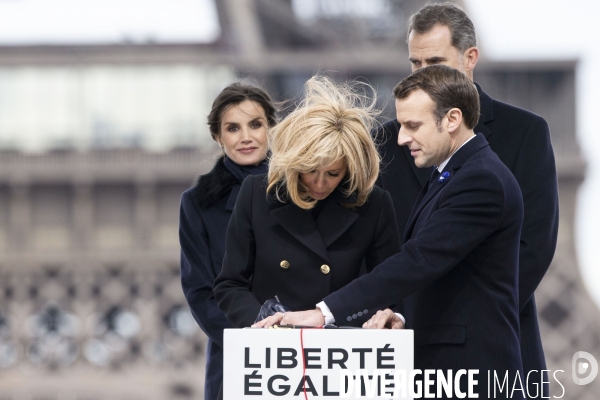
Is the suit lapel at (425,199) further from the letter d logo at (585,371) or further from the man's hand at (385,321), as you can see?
the letter d logo at (585,371)

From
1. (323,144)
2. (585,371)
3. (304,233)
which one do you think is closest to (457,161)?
(323,144)

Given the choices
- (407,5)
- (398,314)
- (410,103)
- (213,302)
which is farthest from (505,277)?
(407,5)

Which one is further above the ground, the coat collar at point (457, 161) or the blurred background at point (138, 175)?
the blurred background at point (138, 175)

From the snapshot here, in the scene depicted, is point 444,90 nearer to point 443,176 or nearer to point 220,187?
point 443,176

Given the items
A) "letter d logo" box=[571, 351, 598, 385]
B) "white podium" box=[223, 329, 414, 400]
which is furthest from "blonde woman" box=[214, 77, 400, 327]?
"letter d logo" box=[571, 351, 598, 385]

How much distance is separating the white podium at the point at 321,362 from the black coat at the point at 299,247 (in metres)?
0.49

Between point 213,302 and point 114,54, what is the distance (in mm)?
21007

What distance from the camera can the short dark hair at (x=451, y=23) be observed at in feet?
15.8

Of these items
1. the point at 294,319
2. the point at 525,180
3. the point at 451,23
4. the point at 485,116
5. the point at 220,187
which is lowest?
the point at 294,319

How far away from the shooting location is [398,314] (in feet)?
13.4

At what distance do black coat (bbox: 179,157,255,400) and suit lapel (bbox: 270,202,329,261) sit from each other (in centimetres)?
90

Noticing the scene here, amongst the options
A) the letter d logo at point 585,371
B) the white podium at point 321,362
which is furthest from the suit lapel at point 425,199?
the letter d logo at point 585,371

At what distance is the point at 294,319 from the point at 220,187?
4.69 feet

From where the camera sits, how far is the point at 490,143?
4.79 metres
